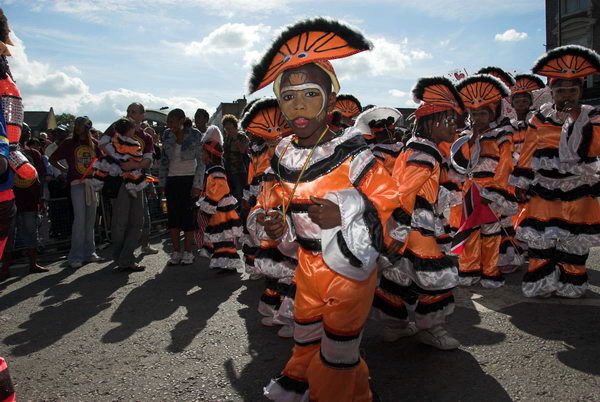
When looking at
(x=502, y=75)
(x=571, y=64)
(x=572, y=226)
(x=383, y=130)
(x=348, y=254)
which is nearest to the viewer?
(x=348, y=254)

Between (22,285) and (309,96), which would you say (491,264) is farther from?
(22,285)

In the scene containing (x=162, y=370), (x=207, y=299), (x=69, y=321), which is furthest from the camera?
(x=207, y=299)

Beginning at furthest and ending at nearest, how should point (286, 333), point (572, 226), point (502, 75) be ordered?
1. point (502, 75)
2. point (572, 226)
3. point (286, 333)

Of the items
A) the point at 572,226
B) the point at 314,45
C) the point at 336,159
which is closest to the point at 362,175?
the point at 336,159

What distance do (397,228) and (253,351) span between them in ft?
6.25

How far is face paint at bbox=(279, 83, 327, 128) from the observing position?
2588 millimetres

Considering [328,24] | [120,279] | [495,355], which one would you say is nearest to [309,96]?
[328,24]

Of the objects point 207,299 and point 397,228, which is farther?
point 207,299

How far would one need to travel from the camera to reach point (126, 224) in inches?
261

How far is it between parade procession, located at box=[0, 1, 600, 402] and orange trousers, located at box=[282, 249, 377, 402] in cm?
1

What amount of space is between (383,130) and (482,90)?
56.5 inches

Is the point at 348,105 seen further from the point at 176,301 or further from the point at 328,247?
the point at 328,247

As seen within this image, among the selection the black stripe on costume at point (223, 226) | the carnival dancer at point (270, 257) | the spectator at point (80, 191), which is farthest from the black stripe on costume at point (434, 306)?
the spectator at point (80, 191)

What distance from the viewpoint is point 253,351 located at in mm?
3793
